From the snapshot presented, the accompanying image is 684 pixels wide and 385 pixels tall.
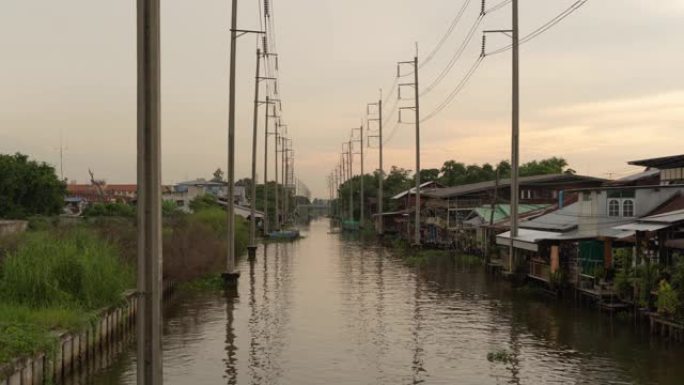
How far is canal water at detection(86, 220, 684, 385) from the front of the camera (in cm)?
1841

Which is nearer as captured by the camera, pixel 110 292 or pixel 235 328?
pixel 110 292

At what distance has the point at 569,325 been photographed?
25.6 meters

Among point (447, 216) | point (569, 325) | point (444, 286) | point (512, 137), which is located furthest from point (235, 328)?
point (447, 216)

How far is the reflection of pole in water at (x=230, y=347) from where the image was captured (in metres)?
18.4

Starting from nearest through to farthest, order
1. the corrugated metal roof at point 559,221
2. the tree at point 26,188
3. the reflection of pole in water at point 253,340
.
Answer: the reflection of pole in water at point 253,340 → the corrugated metal roof at point 559,221 → the tree at point 26,188

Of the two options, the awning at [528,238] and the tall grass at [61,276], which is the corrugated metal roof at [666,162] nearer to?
the awning at [528,238]

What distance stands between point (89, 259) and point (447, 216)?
49.8 metres

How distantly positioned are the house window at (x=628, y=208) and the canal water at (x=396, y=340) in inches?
202

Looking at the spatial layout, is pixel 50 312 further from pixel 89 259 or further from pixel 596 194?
pixel 596 194

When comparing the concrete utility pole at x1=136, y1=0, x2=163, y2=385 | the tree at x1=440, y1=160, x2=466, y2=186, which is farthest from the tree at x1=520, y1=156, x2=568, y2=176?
the concrete utility pole at x1=136, y1=0, x2=163, y2=385

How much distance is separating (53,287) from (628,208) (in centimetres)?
2422

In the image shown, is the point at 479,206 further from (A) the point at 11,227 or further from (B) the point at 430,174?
(B) the point at 430,174

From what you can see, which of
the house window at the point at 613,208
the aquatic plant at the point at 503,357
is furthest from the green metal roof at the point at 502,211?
the aquatic plant at the point at 503,357

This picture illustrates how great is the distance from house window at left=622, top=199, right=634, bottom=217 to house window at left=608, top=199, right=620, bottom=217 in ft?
0.93
